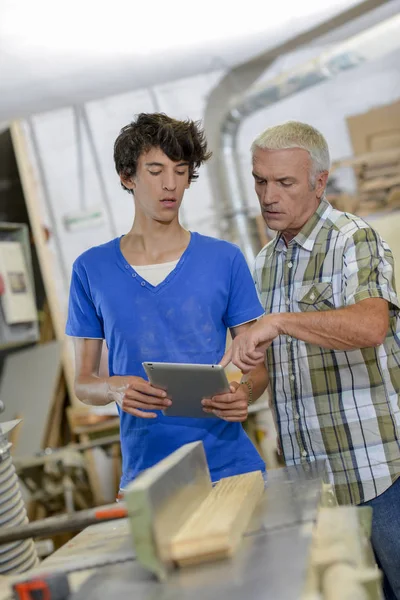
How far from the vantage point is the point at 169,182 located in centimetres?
190

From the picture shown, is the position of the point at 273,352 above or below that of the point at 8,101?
below

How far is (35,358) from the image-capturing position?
5.71 meters

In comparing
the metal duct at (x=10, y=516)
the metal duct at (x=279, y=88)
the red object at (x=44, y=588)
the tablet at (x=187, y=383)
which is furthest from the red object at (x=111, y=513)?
the metal duct at (x=279, y=88)

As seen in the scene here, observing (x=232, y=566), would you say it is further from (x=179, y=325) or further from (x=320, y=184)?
(x=320, y=184)

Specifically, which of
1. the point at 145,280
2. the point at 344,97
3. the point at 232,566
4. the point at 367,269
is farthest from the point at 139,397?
the point at 344,97

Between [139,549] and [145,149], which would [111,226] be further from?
[139,549]

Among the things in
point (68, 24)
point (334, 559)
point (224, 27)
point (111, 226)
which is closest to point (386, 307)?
point (334, 559)

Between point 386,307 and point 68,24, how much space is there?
11.7ft

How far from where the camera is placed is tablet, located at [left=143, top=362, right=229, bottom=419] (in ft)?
5.57

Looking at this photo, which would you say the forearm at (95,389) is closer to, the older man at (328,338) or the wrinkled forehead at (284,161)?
the older man at (328,338)

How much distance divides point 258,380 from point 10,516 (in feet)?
2.58

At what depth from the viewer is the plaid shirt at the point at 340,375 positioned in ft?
6.49

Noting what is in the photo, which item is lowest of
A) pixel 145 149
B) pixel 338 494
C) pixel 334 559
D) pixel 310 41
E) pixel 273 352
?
pixel 338 494

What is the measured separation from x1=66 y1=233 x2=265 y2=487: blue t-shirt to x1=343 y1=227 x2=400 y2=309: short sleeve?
0.23 meters
